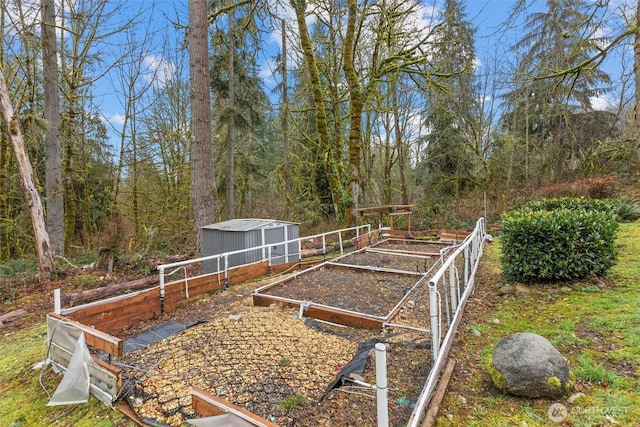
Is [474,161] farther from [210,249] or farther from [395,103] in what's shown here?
[210,249]

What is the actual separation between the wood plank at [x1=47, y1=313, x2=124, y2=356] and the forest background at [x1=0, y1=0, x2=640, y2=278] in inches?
165

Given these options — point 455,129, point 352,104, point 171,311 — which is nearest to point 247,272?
point 171,311

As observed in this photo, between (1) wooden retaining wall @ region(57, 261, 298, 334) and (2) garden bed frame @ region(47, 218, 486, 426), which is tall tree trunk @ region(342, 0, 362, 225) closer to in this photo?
(2) garden bed frame @ region(47, 218, 486, 426)

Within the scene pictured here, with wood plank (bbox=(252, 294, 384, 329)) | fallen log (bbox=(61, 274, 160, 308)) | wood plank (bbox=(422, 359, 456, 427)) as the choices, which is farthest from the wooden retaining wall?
wood plank (bbox=(422, 359, 456, 427))

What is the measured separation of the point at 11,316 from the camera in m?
5.05

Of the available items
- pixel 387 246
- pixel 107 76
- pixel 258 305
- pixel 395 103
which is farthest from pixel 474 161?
pixel 107 76

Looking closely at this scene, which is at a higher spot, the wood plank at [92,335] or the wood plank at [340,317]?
the wood plank at [92,335]

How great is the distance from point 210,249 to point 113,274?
7.24ft

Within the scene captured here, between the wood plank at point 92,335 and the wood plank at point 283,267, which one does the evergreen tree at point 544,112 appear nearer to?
the wood plank at point 283,267

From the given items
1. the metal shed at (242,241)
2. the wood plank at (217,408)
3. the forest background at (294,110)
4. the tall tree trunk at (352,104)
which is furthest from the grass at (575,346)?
the tall tree trunk at (352,104)

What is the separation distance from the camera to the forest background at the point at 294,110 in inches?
322

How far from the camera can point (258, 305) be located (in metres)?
4.66

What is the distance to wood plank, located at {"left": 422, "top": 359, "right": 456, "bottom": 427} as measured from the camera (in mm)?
2234

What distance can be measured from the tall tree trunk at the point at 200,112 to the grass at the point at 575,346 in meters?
5.78
